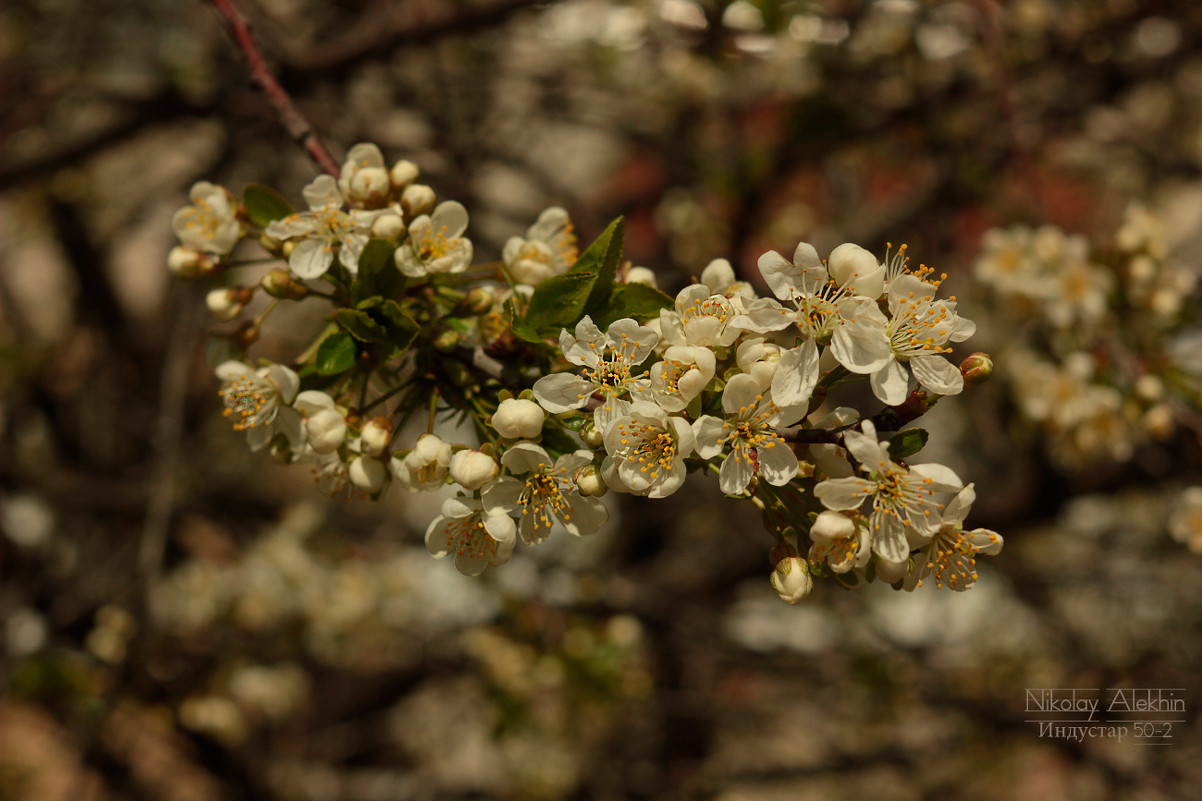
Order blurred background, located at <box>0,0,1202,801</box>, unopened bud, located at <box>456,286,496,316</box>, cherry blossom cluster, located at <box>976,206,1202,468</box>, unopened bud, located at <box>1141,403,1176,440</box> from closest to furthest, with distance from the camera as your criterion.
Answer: unopened bud, located at <box>456,286,496,316</box> < unopened bud, located at <box>1141,403,1176,440</box> < cherry blossom cluster, located at <box>976,206,1202,468</box> < blurred background, located at <box>0,0,1202,801</box>

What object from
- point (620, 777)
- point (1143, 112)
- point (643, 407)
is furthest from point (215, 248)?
point (1143, 112)

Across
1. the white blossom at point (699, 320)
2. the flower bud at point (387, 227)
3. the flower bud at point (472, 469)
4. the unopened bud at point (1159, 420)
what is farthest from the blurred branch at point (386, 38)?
the unopened bud at point (1159, 420)

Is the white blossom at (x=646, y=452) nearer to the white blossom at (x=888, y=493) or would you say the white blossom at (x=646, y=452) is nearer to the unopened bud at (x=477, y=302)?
the white blossom at (x=888, y=493)

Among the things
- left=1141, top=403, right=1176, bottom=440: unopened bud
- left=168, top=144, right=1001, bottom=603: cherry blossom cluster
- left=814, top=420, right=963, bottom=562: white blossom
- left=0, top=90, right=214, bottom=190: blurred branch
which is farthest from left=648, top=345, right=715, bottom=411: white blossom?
left=0, top=90, right=214, bottom=190: blurred branch

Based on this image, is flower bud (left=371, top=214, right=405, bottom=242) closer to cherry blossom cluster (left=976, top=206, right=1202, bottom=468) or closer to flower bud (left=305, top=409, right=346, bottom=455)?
flower bud (left=305, top=409, right=346, bottom=455)

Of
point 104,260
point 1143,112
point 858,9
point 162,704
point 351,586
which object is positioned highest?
point 858,9

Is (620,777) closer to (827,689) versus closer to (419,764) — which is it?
(827,689)
